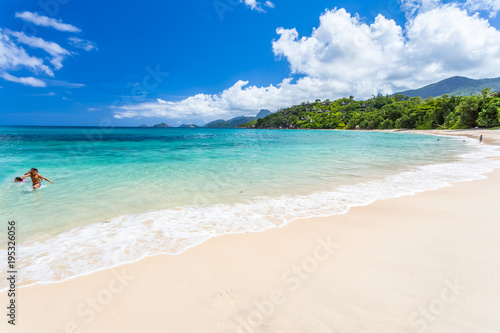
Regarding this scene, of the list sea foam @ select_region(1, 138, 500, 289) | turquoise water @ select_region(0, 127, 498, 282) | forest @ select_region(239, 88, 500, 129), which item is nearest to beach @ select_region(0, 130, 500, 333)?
sea foam @ select_region(1, 138, 500, 289)

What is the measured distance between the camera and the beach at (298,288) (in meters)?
2.75

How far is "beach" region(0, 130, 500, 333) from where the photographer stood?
9.04ft

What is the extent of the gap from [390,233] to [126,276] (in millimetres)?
5958

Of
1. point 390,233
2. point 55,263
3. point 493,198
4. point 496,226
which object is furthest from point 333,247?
point 493,198

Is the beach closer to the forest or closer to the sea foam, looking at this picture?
the sea foam

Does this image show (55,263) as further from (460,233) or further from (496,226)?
(496,226)

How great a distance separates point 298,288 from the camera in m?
3.37

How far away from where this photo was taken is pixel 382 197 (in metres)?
8.17

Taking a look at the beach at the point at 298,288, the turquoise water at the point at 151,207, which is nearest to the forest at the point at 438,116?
the turquoise water at the point at 151,207

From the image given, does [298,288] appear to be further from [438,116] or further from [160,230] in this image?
[438,116]

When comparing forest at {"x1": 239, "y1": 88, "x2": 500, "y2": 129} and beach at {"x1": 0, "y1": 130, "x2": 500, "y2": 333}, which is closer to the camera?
beach at {"x1": 0, "y1": 130, "x2": 500, "y2": 333}

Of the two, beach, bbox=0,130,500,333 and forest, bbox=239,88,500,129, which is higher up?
forest, bbox=239,88,500,129

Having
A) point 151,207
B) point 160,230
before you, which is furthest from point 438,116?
point 160,230

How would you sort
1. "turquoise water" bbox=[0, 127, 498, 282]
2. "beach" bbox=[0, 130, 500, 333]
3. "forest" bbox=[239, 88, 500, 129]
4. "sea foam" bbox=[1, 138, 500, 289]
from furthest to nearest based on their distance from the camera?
"forest" bbox=[239, 88, 500, 129]
"turquoise water" bbox=[0, 127, 498, 282]
"sea foam" bbox=[1, 138, 500, 289]
"beach" bbox=[0, 130, 500, 333]
